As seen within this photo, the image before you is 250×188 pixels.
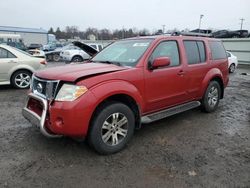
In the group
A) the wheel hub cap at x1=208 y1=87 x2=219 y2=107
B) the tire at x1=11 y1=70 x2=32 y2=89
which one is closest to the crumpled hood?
the wheel hub cap at x1=208 y1=87 x2=219 y2=107

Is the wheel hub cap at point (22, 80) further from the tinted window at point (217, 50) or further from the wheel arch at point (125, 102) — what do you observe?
the tinted window at point (217, 50)

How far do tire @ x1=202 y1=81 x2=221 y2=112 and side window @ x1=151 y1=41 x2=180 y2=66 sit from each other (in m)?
1.41

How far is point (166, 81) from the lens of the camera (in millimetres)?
4801

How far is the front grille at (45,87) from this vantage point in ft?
12.3

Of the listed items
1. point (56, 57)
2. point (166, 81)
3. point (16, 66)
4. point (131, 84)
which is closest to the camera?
point (131, 84)

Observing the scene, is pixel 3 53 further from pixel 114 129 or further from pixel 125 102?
pixel 114 129

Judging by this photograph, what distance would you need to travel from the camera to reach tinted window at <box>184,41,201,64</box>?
215 inches

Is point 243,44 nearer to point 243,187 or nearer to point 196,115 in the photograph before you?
point 196,115

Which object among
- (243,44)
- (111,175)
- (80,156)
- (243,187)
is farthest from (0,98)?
(243,44)

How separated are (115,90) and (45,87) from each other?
106 cm

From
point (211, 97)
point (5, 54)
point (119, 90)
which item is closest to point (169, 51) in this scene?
point (119, 90)

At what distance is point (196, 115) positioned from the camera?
6129 mm

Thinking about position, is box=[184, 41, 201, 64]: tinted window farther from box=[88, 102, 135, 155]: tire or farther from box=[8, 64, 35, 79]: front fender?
box=[8, 64, 35, 79]: front fender

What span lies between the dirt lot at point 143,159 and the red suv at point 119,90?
0.37 meters
